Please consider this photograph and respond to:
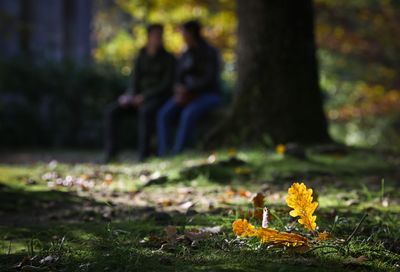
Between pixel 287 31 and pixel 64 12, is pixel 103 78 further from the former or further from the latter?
pixel 64 12

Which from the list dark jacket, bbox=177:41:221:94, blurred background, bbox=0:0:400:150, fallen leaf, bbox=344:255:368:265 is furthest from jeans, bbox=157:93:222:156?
fallen leaf, bbox=344:255:368:265

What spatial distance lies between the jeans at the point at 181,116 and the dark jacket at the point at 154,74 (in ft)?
0.71

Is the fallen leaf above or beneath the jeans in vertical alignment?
above

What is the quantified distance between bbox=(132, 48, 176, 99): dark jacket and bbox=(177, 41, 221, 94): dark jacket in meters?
0.26

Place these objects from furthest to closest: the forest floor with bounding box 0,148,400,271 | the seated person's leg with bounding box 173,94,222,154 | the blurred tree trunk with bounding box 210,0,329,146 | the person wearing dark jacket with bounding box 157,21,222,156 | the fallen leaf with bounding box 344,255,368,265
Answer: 1. the person wearing dark jacket with bounding box 157,21,222,156
2. the seated person's leg with bounding box 173,94,222,154
3. the blurred tree trunk with bounding box 210,0,329,146
4. the forest floor with bounding box 0,148,400,271
5. the fallen leaf with bounding box 344,255,368,265

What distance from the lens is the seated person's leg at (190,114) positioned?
24.5ft

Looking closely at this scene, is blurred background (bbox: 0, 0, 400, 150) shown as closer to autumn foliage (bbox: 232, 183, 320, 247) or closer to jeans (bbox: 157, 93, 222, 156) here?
jeans (bbox: 157, 93, 222, 156)

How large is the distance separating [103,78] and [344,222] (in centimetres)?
1021

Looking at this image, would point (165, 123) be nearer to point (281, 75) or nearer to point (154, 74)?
point (154, 74)

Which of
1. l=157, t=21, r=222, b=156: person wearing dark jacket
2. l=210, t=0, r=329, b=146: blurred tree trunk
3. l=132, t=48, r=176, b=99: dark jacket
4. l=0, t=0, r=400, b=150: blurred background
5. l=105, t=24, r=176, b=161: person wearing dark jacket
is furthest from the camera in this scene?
l=0, t=0, r=400, b=150: blurred background

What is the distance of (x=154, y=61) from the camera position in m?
8.20

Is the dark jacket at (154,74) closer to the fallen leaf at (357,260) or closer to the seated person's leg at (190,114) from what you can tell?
the seated person's leg at (190,114)

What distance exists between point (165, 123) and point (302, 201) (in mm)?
5765

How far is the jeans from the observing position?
7.49 m
